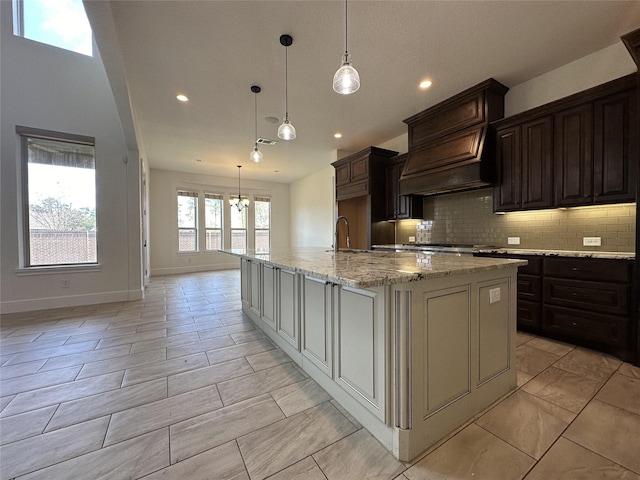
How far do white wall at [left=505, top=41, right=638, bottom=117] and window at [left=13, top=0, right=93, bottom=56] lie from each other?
232 inches

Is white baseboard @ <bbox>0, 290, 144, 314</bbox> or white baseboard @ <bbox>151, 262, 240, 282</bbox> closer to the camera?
white baseboard @ <bbox>0, 290, 144, 314</bbox>

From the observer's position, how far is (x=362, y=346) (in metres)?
1.46

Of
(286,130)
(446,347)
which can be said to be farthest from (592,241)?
(286,130)

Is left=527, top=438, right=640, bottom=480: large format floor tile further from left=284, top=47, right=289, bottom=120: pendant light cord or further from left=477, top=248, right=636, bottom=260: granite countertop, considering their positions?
left=284, top=47, right=289, bottom=120: pendant light cord

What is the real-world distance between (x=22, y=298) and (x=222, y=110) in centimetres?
392

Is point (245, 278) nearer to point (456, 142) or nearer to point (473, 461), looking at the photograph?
point (473, 461)

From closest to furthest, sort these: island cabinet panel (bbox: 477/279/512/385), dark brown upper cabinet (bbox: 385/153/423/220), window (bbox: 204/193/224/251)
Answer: island cabinet panel (bbox: 477/279/512/385) < dark brown upper cabinet (bbox: 385/153/423/220) < window (bbox: 204/193/224/251)

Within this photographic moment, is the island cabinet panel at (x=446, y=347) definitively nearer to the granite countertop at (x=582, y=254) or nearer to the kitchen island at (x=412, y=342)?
the kitchen island at (x=412, y=342)

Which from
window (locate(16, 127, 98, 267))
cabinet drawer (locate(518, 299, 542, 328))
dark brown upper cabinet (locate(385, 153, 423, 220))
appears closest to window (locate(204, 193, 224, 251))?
window (locate(16, 127, 98, 267))

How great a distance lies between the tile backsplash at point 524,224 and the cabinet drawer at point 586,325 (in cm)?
75

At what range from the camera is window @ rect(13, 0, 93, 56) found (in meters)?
3.73

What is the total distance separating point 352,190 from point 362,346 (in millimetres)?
3954

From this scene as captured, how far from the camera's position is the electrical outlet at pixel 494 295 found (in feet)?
5.37

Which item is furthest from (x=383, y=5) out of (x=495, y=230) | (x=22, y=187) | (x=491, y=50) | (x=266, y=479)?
(x=22, y=187)
